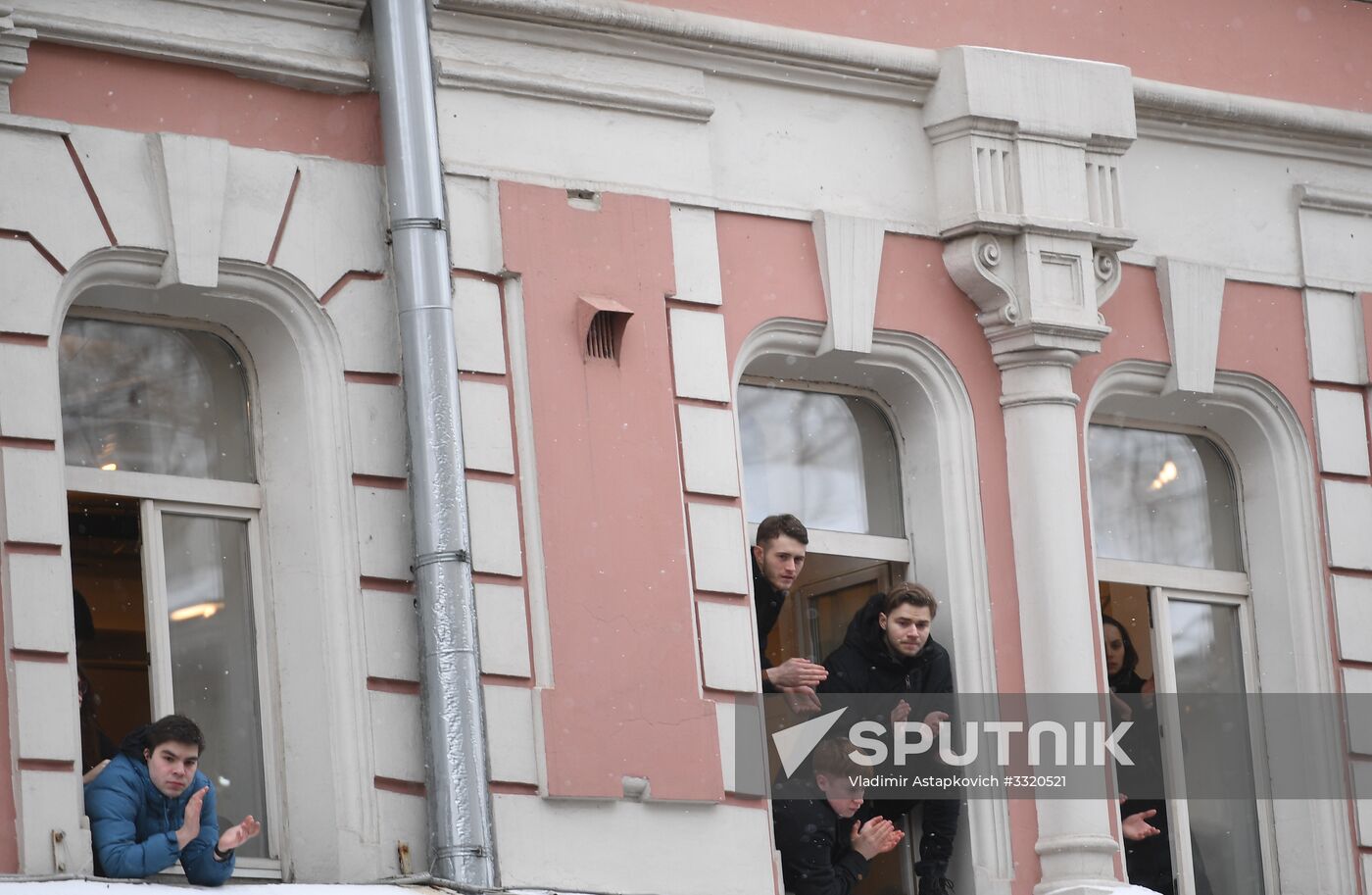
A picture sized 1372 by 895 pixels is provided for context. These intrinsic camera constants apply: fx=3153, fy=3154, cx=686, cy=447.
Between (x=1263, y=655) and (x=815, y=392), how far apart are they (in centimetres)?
252

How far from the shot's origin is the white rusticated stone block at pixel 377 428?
1182cm

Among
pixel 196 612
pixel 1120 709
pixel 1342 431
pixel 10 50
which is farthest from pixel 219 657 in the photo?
pixel 1342 431

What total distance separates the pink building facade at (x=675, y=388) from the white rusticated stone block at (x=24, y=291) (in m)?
0.02

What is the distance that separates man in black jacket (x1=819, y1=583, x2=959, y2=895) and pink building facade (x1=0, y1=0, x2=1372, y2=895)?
0.24 meters

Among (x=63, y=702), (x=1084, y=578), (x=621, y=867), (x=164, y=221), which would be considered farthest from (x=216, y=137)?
(x=1084, y=578)

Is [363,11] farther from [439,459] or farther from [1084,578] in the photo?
[1084,578]

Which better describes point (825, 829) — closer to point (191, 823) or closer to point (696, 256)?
point (696, 256)

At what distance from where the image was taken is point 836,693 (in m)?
12.8

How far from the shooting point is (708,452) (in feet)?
41.1

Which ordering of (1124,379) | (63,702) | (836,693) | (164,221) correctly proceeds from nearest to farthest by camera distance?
(63,702)
(164,221)
(836,693)
(1124,379)

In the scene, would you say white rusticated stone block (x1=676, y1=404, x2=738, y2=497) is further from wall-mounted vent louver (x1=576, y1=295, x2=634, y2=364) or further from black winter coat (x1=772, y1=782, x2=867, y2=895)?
black winter coat (x1=772, y1=782, x2=867, y2=895)

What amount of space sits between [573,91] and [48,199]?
2.29 m

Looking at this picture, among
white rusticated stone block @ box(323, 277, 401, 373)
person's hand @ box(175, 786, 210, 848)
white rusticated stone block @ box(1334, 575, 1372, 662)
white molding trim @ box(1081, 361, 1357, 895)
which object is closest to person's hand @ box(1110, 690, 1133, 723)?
→ white molding trim @ box(1081, 361, 1357, 895)

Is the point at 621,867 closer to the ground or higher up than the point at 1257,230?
closer to the ground
